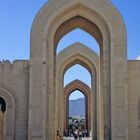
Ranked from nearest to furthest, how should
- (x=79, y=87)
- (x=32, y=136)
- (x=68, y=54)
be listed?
(x=32, y=136) < (x=68, y=54) < (x=79, y=87)

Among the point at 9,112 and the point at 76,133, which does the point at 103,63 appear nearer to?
the point at 9,112

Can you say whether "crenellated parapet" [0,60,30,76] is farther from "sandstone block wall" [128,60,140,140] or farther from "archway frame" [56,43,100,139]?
"archway frame" [56,43,100,139]

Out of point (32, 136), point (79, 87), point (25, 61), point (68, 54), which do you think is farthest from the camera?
point (79, 87)

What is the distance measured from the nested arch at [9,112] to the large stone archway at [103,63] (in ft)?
3.89

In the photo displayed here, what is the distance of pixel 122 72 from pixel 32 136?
5.39 m

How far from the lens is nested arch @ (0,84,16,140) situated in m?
19.2

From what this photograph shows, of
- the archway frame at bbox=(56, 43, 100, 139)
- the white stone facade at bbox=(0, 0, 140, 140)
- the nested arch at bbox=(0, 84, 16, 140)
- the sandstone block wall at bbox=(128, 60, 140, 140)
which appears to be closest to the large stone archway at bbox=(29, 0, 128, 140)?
the white stone facade at bbox=(0, 0, 140, 140)

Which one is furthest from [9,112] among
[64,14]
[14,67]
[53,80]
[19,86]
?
[64,14]

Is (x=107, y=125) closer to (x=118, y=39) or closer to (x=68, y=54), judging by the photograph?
(x=118, y=39)

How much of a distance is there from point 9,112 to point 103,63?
537cm

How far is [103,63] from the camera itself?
1950 cm

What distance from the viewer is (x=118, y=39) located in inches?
757

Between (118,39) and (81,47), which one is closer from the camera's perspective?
(118,39)

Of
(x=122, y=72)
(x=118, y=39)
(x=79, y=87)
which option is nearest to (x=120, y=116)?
(x=122, y=72)
